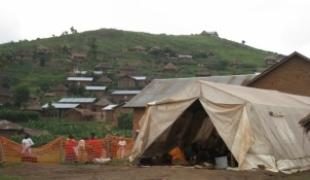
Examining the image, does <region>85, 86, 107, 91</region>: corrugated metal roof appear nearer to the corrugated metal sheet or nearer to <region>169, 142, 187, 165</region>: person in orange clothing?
the corrugated metal sheet

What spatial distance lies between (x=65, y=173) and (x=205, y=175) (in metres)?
4.57

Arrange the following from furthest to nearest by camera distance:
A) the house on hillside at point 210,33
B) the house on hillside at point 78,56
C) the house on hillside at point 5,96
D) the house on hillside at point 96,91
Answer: the house on hillside at point 210,33 → the house on hillside at point 78,56 → the house on hillside at point 96,91 → the house on hillside at point 5,96

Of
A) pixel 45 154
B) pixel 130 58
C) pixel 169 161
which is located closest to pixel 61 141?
pixel 45 154

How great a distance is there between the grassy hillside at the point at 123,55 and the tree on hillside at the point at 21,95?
378 inches

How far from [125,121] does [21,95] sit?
19.8 metres

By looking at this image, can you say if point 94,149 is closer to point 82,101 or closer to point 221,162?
point 221,162

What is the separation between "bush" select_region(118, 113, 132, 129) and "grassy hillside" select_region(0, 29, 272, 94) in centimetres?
2859

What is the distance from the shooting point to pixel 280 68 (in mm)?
38969

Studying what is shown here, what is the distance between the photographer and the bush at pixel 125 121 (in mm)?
64625

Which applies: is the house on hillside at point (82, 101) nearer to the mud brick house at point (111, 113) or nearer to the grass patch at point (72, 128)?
the mud brick house at point (111, 113)

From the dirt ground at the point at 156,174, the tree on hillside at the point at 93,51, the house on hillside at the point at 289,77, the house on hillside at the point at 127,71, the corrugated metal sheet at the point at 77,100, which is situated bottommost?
the corrugated metal sheet at the point at 77,100

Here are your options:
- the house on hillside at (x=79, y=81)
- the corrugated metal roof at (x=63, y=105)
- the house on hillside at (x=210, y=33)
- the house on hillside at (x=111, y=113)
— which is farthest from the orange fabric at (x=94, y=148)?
the house on hillside at (x=210, y=33)

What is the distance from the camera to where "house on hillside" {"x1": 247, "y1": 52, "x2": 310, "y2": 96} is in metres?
37.9

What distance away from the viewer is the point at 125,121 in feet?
213
